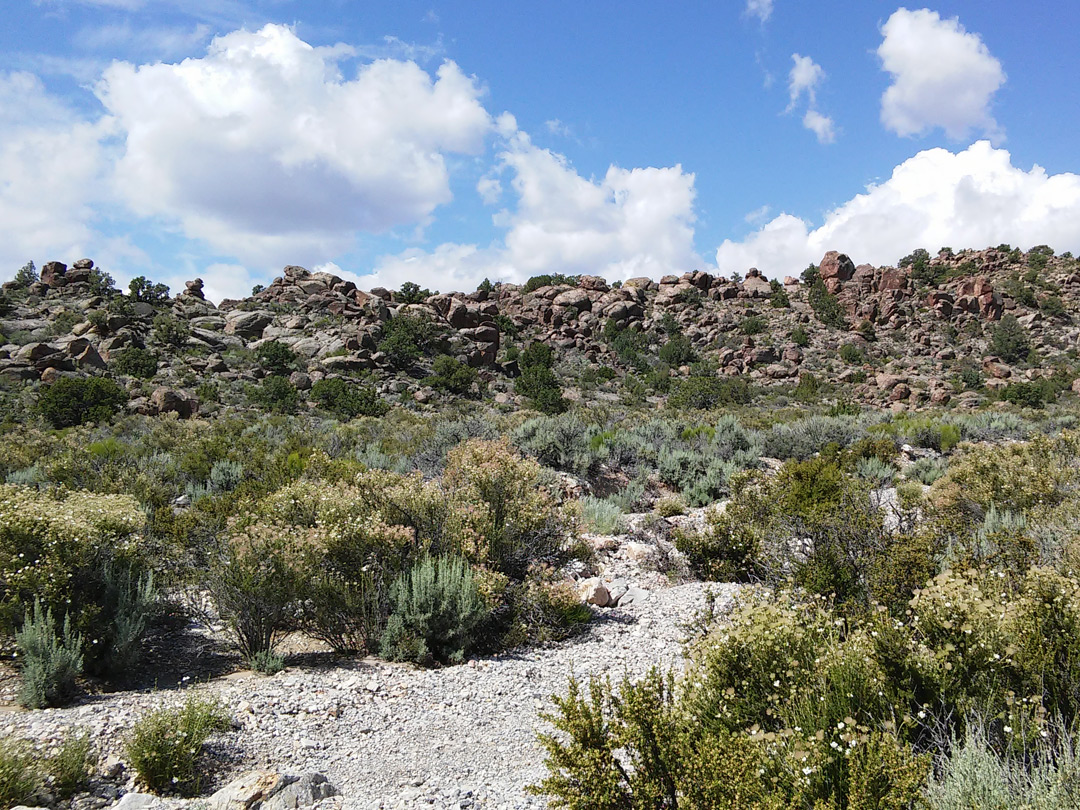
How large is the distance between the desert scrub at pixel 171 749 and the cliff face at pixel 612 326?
989 inches

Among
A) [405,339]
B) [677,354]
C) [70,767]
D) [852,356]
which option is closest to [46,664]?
[70,767]

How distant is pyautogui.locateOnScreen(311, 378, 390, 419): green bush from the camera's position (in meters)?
28.8

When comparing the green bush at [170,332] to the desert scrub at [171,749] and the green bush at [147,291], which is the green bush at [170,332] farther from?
the desert scrub at [171,749]

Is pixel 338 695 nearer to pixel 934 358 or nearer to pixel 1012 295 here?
pixel 934 358

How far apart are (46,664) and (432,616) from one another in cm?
269

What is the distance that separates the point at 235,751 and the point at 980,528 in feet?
25.9

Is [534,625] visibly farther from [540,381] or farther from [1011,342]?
[1011,342]

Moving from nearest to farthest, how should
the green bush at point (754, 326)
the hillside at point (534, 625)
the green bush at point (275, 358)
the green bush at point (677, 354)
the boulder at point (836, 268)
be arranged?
the hillside at point (534, 625) < the green bush at point (275, 358) < the green bush at point (677, 354) < the green bush at point (754, 326) < the boulder at point (836, 268)

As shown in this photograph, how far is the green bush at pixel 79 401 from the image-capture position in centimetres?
2325

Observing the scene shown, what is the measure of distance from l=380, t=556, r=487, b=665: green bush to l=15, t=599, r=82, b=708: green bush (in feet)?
7.09

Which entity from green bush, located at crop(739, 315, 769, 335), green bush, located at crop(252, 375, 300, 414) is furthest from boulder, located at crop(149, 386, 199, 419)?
green bush, located at crop(739, 315, 769, 335)

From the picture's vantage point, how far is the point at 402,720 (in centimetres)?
438

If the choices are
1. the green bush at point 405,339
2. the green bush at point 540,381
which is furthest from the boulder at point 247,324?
the green bush at point 540,381

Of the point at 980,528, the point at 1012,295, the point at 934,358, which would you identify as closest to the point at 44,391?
the point at 980,528
